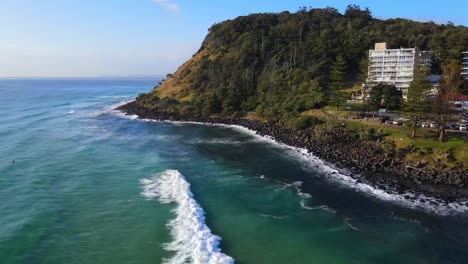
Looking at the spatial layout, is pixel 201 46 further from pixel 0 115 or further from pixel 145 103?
pixel 0 115

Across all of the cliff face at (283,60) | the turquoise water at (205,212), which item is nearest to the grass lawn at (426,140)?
the turquoise water at (205,212)

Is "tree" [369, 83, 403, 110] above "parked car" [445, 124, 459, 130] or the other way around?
above

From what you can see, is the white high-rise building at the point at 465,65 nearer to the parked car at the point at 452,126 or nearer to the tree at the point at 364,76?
the tree at the point at 364,76

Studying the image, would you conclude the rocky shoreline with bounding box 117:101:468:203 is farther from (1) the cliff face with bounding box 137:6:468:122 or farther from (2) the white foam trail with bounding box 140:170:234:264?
(2) the white foam trail with bounding box 140:170:234:264

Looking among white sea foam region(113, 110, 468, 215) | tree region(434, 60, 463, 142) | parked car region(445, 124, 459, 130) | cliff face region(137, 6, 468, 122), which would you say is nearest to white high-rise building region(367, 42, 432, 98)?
cliff face region(137, 6, 468, 122)

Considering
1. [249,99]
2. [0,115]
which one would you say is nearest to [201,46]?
[249,99]

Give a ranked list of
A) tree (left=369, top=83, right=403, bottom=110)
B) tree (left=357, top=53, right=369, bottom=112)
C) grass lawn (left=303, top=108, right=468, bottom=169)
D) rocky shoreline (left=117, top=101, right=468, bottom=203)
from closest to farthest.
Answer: rocky shoreline (left=117, top=101, right=468, bottom=203), grass lawn (left=303, top=108, right=468, bottom=169), tree (left=369, top=83, right=403, bottom=110), tree (left=357, top=53, right=369, bottom=112)
